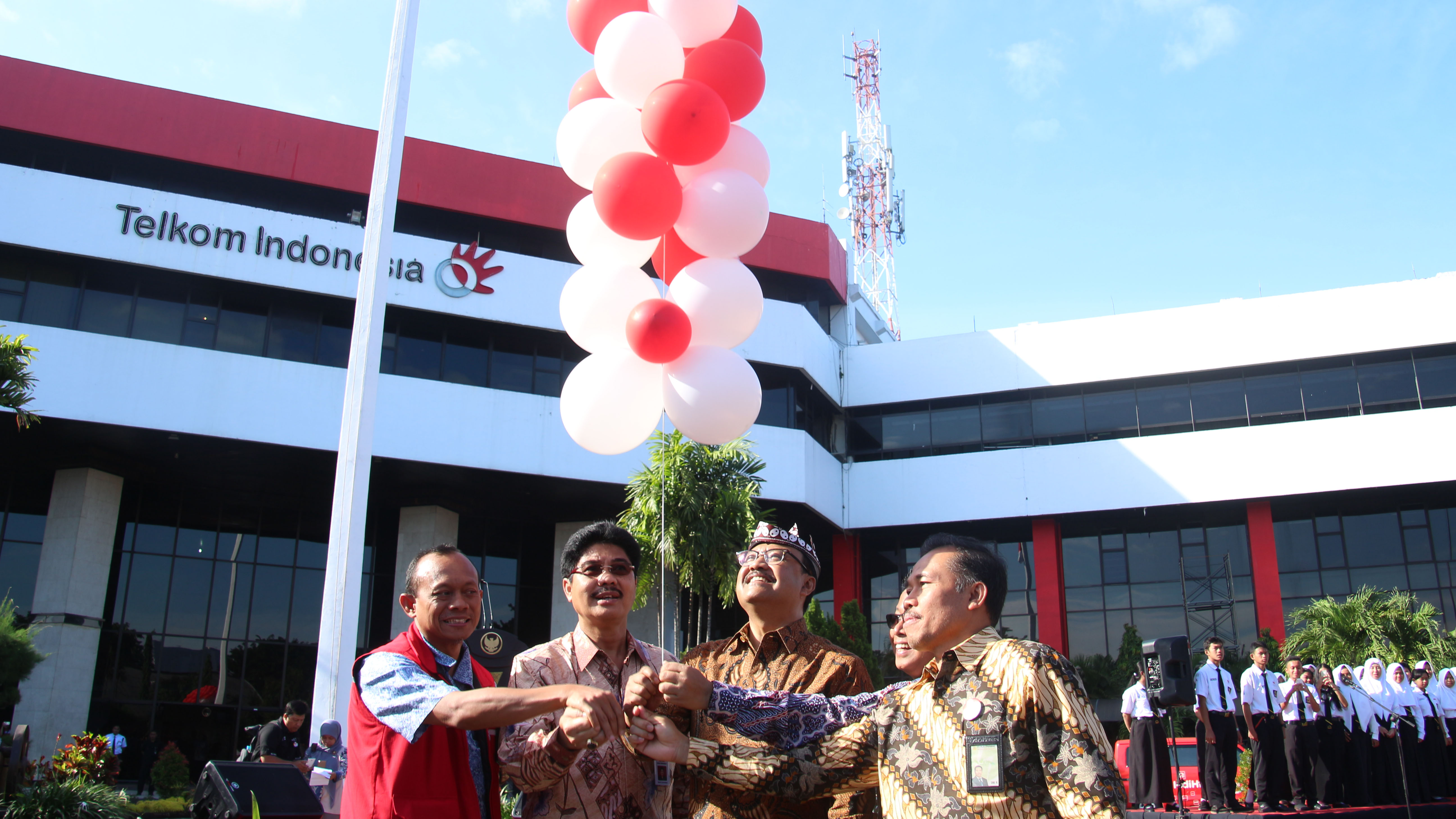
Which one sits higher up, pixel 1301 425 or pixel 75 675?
pixel 1301 425

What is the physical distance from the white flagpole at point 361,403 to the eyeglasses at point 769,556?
538 cm

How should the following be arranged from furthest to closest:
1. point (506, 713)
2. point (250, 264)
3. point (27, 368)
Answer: point (250, 264), point (27, 368), point (506, 713)

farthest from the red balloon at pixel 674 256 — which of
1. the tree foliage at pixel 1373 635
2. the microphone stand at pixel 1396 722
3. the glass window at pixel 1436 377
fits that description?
the glass window at pixel 1436 377

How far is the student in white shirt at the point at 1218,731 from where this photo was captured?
9883 millimetres

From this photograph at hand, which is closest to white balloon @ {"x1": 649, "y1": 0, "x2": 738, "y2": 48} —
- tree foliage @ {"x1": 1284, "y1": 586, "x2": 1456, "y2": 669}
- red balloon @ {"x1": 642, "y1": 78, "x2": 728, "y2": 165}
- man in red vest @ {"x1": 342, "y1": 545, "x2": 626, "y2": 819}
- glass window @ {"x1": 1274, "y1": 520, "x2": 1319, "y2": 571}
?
red balloon @ {"x1": 642, "y1": 78, "x2": 728, "y2": 165}

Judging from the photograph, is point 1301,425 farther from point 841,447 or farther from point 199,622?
point 199,622

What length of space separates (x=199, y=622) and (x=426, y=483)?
5.19 metres

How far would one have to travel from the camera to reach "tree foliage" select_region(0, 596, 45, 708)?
12562 millimetres

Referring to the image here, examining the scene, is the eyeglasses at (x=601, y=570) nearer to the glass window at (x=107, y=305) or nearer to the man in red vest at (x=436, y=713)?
the man in red vest at (x=436, y=713)

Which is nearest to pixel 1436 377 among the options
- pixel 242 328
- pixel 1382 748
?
pixel 1382 748

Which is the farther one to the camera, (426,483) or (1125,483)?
(1125,483)

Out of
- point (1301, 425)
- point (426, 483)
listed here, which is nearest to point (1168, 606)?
point (1301, 425)

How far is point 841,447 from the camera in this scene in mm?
23203

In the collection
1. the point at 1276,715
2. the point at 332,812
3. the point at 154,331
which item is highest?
the point at 154,331
